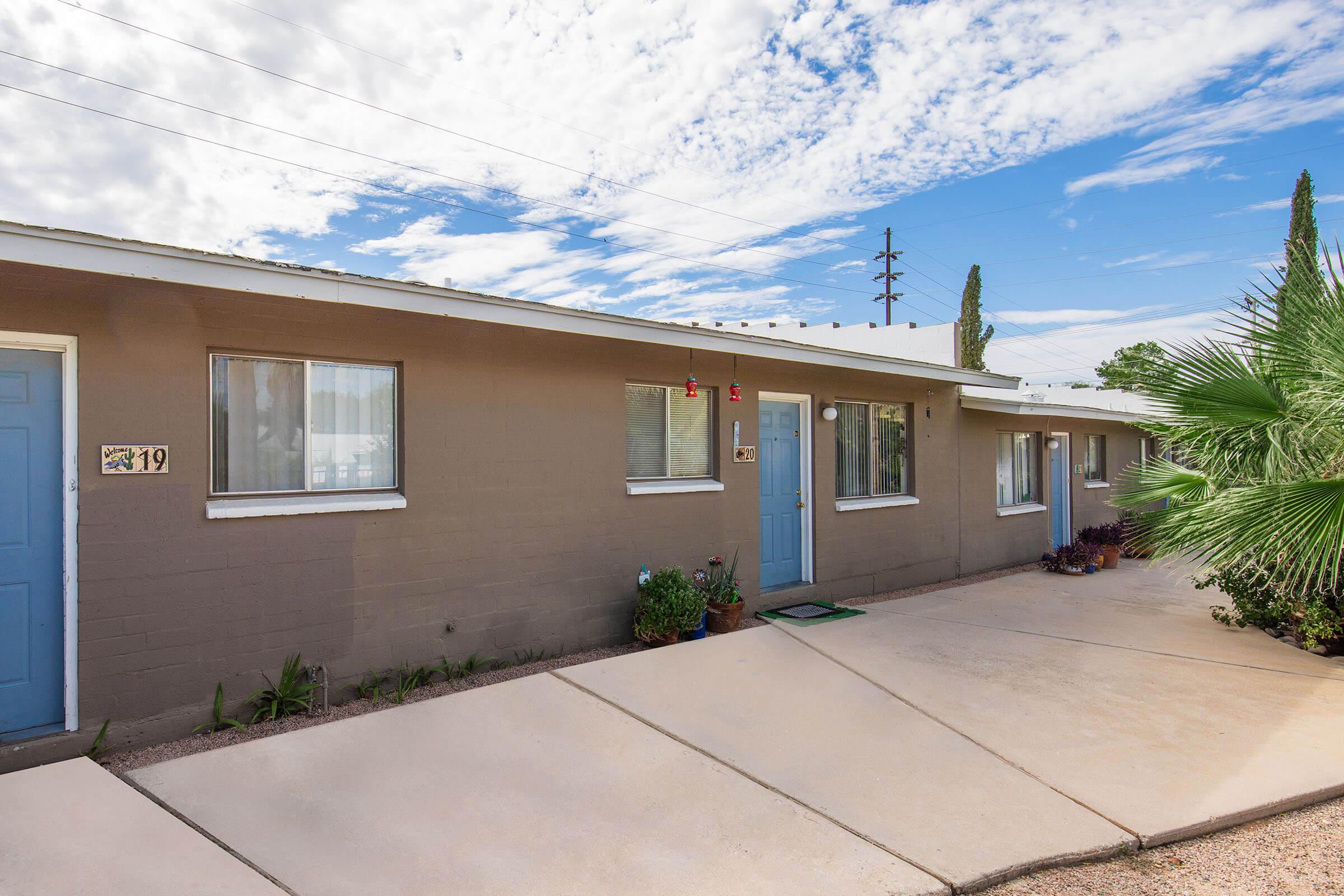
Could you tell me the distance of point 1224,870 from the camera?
3.31 meters

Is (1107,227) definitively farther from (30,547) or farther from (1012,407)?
(30,547)

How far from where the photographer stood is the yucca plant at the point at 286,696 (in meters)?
4.80

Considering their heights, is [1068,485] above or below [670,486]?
below

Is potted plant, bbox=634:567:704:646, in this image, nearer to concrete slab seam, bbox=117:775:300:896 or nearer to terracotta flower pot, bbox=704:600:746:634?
terracotta flower pot, bbox=704:600:746:634

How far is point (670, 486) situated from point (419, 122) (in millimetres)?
10804

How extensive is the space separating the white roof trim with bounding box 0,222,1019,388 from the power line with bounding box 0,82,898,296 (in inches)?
362

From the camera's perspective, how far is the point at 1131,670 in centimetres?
604

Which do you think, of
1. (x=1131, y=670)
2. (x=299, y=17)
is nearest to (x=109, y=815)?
(x=1131, y=670)

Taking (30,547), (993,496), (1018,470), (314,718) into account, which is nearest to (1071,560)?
(993,496)

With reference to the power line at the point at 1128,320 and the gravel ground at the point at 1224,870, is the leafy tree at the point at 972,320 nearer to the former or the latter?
the power line at the point at 1128,320

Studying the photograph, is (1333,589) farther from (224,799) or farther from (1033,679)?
(224,799)

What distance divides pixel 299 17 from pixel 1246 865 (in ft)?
45.2

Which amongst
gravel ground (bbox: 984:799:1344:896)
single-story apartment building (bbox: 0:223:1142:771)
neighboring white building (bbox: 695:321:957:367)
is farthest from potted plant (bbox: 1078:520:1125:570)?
gravel ground (bbox: 984:799:1344:896)

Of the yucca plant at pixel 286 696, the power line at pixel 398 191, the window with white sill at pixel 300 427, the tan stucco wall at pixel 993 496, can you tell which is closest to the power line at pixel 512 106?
the power line at pixel 398 191
